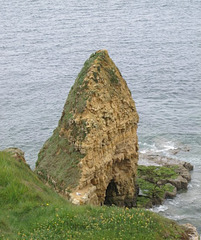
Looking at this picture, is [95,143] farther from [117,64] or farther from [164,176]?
[117,64]

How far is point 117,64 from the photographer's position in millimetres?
85125

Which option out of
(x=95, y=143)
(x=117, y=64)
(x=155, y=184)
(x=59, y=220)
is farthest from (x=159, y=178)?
(x=117, y=64)

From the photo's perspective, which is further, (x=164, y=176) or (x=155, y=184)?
(x=164, y=176)

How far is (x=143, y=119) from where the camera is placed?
64.9 m

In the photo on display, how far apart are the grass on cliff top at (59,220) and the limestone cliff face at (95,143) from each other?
4.85 m

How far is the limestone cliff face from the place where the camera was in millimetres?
30859

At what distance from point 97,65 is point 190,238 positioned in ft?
48.4

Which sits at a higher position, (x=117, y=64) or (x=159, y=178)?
(x=117, y=64)

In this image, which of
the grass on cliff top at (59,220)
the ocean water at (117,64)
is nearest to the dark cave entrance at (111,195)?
the ocean water at (117,64)

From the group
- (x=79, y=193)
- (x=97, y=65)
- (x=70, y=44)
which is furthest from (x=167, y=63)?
(x=79, y=193)

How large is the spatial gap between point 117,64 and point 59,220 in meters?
65.4

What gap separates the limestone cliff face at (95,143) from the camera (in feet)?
101

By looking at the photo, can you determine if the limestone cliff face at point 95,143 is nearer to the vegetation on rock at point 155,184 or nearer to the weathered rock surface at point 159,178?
the vegetation on rock at point 155,184

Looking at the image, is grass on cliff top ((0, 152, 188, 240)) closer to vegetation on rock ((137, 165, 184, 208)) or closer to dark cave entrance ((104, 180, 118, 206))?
dark cave entrance ((104, 180, 118, 206))
